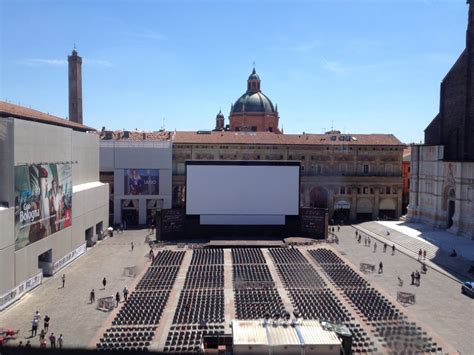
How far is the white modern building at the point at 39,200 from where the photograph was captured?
2975 cm

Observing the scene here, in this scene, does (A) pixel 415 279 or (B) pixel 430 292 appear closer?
(B) pixel 430 292

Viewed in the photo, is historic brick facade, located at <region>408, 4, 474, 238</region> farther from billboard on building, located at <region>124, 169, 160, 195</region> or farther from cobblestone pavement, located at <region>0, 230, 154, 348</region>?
cobblestone pavement, located at <region>0, 230, 154, 348</region>

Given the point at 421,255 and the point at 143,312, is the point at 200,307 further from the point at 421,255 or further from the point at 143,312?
the point at 421,255

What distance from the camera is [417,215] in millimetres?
61156

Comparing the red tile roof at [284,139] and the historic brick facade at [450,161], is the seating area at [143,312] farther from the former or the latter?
the historic brick facade at [450,161]

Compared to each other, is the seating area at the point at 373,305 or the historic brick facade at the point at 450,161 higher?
the historic brick facade at the point at 450,161

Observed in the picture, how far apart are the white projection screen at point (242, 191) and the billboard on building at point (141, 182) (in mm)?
10661

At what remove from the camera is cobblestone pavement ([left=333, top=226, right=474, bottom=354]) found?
979 inches

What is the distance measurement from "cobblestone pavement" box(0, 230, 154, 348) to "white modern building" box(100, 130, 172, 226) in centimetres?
1257

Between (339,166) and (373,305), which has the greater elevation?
(339,166)

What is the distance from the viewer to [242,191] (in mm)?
51875

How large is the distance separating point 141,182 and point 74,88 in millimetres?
19570

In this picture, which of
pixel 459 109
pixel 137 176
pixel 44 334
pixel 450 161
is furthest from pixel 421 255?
pixel 137 176

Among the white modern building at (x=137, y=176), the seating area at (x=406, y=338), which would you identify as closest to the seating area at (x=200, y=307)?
the seating area at (x=406, y=338)
